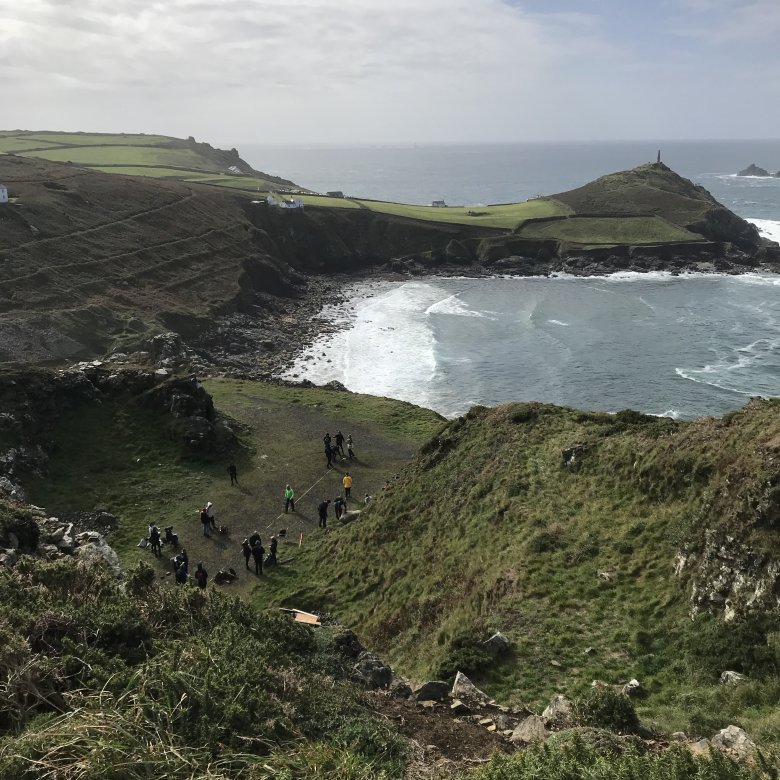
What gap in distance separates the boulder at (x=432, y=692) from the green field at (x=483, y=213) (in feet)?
352

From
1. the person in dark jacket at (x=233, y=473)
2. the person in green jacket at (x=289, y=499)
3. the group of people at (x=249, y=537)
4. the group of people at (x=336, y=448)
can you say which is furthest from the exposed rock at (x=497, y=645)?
the group of people at (x=336, y=448)

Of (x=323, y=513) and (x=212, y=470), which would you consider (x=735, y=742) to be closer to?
(x=323, y=513)

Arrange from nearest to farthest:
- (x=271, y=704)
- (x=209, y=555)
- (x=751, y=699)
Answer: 1. (x=271, y=704)
2. (x=751, y=699)
3. (x=209, y=555)

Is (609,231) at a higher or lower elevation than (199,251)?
higher

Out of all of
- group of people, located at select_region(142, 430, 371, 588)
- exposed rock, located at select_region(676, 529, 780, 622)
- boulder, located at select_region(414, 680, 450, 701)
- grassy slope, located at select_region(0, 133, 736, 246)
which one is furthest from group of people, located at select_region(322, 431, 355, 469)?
grassy slope, located at select_region(0, 133, 736, 246)

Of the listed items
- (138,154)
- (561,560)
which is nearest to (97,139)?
(138,154)

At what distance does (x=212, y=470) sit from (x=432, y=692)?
22750 millimetres

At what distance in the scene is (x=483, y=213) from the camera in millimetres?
122375

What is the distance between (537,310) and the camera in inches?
3187

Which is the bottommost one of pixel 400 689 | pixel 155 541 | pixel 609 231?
pixel 155 541

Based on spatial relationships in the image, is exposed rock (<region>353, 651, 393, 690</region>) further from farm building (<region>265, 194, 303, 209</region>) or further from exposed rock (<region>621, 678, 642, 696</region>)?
farm building (<region>265, 194, 303, 209</region>)

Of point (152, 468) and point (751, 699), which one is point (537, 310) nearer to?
point (152, 468)

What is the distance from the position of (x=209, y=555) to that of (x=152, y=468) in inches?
316

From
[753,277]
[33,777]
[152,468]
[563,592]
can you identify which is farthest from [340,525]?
[753,277]
